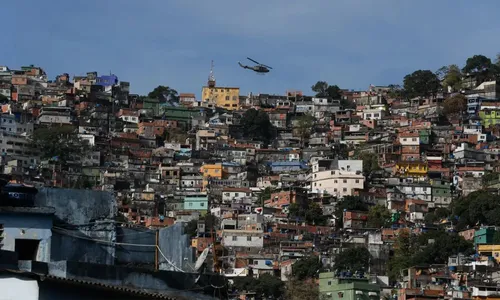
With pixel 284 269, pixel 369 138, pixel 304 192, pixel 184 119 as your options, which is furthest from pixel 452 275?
pixel 184 119

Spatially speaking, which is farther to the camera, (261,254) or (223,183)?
(223,183)

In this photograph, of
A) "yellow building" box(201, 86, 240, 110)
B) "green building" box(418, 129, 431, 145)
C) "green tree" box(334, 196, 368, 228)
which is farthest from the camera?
"yellow building" box(201, 86, 240, 110)

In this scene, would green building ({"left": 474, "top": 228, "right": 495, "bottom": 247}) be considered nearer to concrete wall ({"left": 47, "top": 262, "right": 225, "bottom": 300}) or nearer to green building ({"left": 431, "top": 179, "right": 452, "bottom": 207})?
green building ({"left": 431, "top": 179, "right": 452, "bottom": 207})

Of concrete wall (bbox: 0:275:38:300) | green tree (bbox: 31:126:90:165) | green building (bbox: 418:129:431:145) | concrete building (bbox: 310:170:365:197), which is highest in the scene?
green building (bbox: 418:129:431:145)

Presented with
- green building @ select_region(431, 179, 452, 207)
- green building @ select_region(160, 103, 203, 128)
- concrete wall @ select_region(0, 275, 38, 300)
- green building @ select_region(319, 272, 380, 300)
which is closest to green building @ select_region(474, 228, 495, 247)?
green building @ select_region(319, 272, 380, 300)

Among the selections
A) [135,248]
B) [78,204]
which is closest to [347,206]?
[135,248]

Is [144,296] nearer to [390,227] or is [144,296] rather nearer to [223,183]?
[390,227]

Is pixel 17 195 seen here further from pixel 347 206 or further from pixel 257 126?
pixel 257 126
